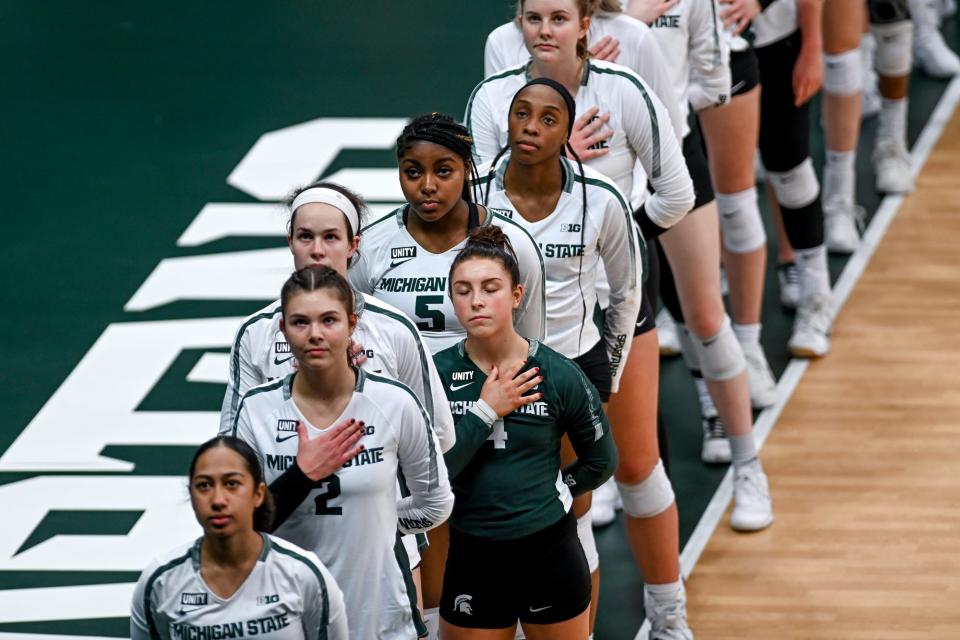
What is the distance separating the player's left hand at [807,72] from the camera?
643cm

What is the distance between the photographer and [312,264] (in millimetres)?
3834

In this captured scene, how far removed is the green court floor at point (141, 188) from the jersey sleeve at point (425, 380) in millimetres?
1445

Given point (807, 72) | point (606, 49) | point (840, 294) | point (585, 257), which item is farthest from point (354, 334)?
point (840, 294)

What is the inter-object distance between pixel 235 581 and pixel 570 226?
1379mm

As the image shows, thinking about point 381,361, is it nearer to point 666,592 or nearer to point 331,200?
point 331,200

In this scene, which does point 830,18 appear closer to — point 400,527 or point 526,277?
point 526,277

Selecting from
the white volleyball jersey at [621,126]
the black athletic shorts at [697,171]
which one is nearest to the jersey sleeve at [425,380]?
the white volleyball jersey at [621,126]

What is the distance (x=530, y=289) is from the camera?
168 inches

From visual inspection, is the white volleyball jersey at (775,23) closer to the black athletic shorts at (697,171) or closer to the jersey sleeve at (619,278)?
the black athletic shorts at (697,171)

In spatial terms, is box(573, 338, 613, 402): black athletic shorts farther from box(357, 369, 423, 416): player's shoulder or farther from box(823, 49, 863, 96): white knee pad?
box(823, 49, 863, 96): white knee pad

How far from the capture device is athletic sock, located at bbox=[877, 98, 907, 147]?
26.0ft

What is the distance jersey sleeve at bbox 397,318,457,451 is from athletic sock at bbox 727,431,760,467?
1958mm

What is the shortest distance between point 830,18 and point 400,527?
3.94 metres

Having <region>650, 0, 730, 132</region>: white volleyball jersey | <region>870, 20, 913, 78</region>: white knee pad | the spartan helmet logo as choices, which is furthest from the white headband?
<region>870, 20, 913, 78</region>: white knee pad
